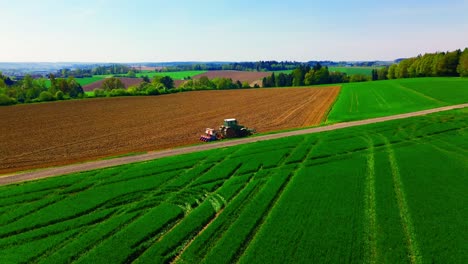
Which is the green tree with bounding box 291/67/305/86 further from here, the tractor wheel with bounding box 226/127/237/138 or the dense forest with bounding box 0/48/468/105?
the tractor wheel with bounding box 226/127/237/138

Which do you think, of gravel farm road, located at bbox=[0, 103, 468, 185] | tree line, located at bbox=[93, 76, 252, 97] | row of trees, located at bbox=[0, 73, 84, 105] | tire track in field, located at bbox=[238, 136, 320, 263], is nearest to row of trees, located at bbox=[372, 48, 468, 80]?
tree line, located at bbox=[93, 76, 252, 97]

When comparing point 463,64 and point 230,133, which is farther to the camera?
point 463,64

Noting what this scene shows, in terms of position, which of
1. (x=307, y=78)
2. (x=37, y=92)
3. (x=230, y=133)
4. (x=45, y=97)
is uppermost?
(x=307, y=78)

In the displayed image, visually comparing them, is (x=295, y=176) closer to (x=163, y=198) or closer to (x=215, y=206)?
(x=215, y=206)

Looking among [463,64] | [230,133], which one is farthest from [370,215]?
[463,64]

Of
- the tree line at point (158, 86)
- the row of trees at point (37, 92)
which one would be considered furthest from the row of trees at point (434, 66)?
the row of trees at point (37, 92)

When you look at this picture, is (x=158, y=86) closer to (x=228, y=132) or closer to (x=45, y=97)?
(x=45, y=97)
